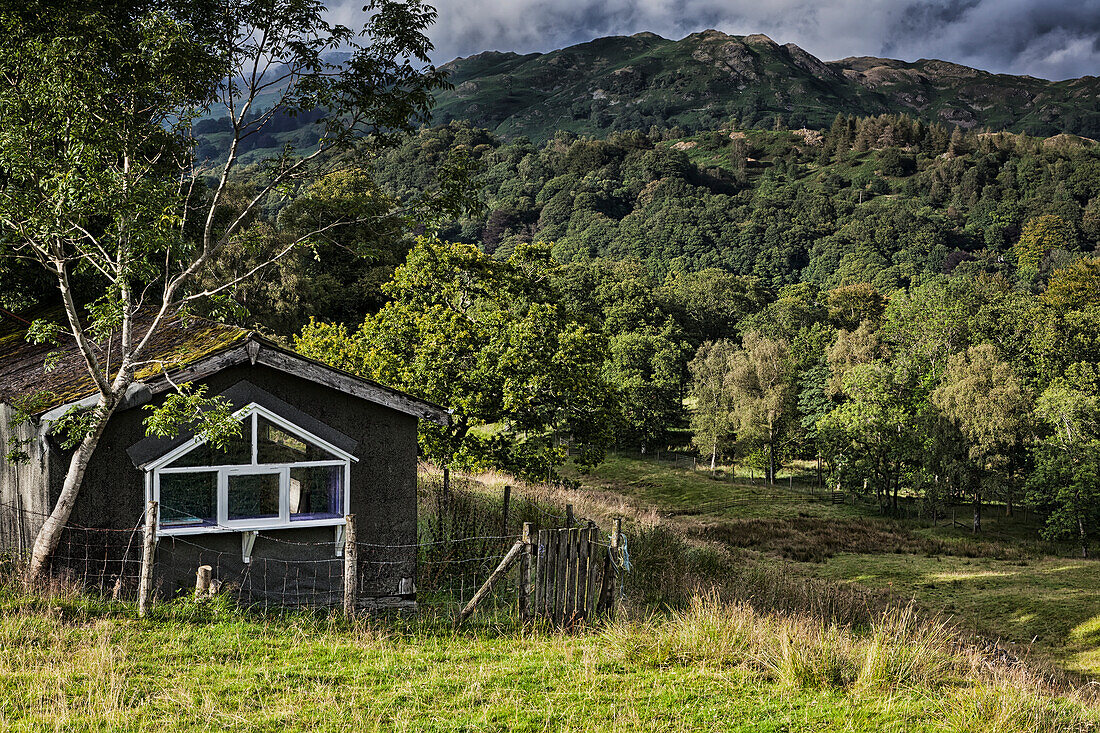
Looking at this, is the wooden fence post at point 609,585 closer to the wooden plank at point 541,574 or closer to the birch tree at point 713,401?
the wooden plank at point 541,574

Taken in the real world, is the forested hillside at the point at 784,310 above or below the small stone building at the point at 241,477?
above

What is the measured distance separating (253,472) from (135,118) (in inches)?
216

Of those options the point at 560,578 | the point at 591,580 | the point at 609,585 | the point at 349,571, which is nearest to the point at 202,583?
the point at 349,571

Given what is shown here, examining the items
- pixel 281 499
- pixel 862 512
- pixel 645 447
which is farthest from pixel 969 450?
pixel 281 499

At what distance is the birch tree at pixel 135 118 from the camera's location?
34.5 feet

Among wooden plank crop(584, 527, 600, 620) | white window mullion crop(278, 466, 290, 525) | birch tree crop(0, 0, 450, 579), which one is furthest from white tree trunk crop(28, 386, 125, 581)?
wooden plank crop(584, 527, 600, 620)

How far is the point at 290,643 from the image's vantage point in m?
9.68

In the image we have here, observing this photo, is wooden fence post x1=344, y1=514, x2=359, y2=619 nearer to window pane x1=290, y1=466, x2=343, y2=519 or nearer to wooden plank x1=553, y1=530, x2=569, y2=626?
window pane x1=290, y1=466, x2=343, y2=519

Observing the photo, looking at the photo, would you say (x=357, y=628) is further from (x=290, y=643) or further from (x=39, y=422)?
(x=39, y=422)

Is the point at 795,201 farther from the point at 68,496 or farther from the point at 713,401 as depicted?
the point at 68,496

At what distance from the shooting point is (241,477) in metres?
12.5

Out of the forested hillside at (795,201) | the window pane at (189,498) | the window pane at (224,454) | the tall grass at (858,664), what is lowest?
the tall grass at (858,664)

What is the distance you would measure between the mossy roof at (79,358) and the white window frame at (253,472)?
3.90ft

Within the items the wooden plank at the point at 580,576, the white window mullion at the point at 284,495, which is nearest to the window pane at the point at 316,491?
the white window mullion at the point at 284,495
